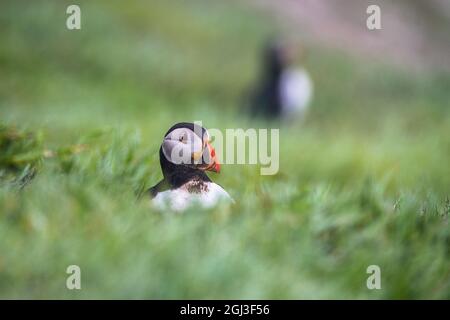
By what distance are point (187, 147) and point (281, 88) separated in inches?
334

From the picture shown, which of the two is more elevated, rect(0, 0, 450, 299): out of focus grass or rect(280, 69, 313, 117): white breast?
rect(280, 69, 313, 117): white breast

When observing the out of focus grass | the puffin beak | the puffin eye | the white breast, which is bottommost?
the out of focus grass

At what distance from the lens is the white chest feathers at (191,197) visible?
9.10 feet

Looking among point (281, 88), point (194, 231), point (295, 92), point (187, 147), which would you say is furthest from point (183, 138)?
point (281, 88)

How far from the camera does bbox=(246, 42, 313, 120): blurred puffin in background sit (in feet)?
36.0

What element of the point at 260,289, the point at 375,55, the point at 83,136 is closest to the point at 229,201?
the point at 260,289

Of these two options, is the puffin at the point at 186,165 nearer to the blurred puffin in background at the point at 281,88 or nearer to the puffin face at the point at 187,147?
the puffin face at the point at 187,147

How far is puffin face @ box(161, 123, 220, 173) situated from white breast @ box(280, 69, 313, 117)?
7919mm

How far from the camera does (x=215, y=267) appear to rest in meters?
2.44

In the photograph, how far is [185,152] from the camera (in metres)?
2.94
